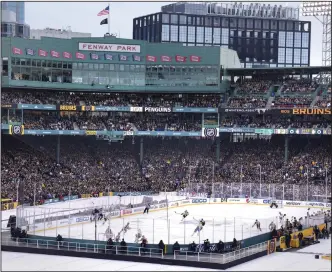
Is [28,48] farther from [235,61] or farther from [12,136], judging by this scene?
[235,61]

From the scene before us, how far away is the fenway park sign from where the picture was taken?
159ft

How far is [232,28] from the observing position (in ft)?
273

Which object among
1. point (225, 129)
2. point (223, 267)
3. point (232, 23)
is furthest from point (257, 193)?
point (232, 23)

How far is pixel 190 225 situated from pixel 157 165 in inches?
704

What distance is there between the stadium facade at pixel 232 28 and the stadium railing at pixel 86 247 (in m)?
54.8

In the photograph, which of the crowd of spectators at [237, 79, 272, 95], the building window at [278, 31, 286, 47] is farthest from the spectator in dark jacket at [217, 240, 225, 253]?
the building window at [278, 31, 286, 47]

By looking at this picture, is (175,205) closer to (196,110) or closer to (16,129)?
(16,129)

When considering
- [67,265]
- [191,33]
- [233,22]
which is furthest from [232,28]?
[67,265]

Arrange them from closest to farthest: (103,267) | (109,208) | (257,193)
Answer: (103,267), (109,208), (257,193)

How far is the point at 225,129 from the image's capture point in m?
48.1

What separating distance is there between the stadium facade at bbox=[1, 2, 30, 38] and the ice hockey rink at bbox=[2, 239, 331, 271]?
4060 centimetres

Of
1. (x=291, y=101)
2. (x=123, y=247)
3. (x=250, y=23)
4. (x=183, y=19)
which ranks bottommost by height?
(x=123, y=247)

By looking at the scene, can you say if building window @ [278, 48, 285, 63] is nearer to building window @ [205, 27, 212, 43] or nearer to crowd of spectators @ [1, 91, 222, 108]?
building window @ [205, 27, 212, 43]

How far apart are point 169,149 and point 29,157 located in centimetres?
1039
